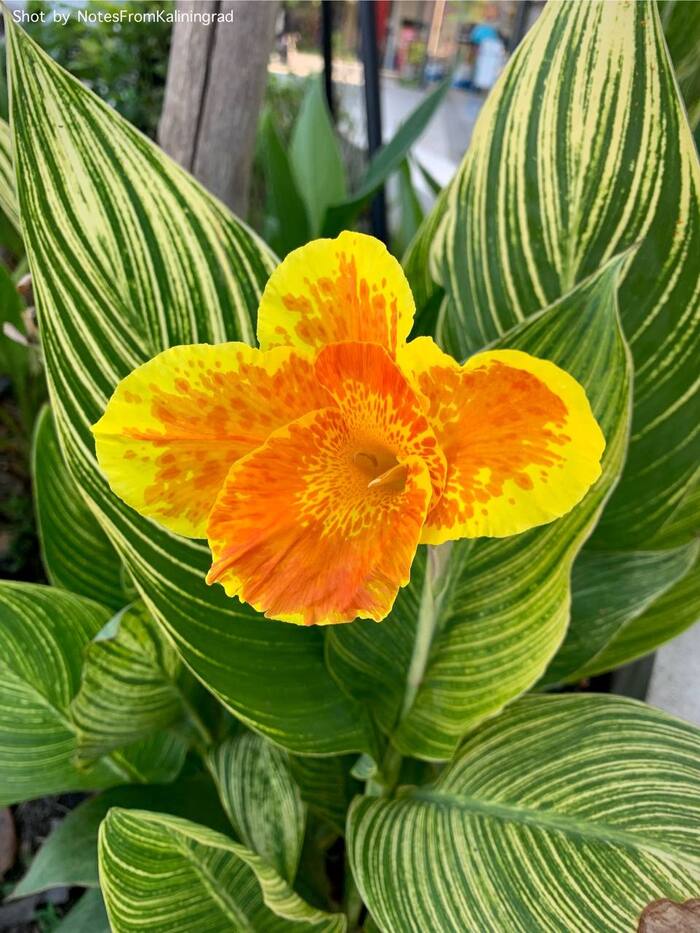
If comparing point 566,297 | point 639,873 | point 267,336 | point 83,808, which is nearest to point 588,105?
point 566,297

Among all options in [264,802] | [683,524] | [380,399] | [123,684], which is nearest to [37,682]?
[123,684]

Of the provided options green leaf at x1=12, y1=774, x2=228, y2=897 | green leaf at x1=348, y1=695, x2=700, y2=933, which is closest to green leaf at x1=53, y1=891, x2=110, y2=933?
green leaf at x1=12, y1=774, x2=228, y2=897

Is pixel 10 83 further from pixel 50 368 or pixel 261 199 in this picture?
pixel 261 199

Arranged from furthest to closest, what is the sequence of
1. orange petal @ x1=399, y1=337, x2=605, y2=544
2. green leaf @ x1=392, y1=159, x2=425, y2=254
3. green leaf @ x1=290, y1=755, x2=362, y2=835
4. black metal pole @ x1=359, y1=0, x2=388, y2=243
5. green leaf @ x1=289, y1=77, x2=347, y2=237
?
1. green leaf @ x1=289, y1=77, x2=347, y2=237
2. green leaf @ x1=392, y1=159, x2=425, y2=254
3. black metal pole @ x1=359, y1=0, x2=388, y2=243
4. green leaf @ x1=290, y1=755, x2=362, y2=835
5. orange petal @ x1=399, y1=337, x2=605, y2=544

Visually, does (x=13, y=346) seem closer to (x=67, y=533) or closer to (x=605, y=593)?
(x=67, y=533)

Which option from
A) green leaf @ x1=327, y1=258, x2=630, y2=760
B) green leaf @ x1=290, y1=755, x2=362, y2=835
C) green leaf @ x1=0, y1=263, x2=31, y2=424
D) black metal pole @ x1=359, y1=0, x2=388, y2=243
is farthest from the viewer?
green leaf @ x1=0, y1=263, x2=31, y2=424

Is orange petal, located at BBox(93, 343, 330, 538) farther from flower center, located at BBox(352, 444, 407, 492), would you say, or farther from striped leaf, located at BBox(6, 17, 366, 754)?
striped leaf, located at BBox(6, 17, 366, 754)

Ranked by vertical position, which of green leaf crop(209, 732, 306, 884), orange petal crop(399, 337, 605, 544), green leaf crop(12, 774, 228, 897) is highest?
orange petal crop(399, 337, 605, 544)

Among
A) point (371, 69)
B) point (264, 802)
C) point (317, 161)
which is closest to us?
point (264, 802)
